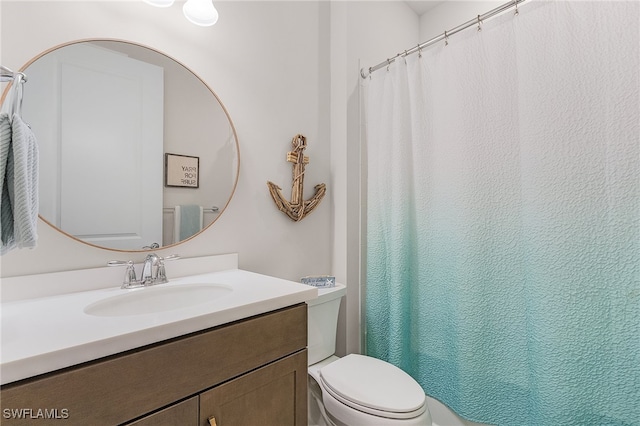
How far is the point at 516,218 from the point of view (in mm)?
1251

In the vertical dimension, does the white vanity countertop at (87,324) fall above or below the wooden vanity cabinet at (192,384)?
above

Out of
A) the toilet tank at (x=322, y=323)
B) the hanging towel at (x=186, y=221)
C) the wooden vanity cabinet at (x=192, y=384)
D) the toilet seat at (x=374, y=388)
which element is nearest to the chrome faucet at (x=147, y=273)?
the hanging towel at (x=186, y=221)

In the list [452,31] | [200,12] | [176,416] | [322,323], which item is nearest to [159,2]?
[200,12]

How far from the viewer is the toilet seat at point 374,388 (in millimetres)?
1090

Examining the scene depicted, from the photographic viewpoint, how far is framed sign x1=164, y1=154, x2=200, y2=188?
1.24 metres

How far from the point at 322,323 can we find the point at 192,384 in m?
0.84

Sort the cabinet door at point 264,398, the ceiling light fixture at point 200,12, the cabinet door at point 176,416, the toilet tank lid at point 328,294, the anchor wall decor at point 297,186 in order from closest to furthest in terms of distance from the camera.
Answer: the cabinet door at point 176,416, the cabinet door at point 264,398, the ceiling light fixture at point 200,12, the toilet tank lid at point 328,294, the anchor wall decor at point 297,186

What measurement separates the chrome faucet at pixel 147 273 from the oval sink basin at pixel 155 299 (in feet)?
0.14

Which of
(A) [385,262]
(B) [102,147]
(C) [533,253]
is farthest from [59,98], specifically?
(C) [533,253]

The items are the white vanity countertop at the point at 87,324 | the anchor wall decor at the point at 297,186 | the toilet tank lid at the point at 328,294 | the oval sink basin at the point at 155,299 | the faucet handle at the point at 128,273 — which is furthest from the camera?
the anchor wall decor at the point at 297,186

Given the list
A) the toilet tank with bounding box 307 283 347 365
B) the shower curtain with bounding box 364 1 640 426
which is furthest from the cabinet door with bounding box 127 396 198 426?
the shower curtain with bounding box 364 1 640 426

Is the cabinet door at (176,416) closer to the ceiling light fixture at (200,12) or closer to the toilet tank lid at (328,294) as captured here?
the toilet tank lid at (328,294)

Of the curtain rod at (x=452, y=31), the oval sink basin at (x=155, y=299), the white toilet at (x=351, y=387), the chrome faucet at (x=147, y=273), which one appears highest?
the curtain rod at (x=452, y=31)

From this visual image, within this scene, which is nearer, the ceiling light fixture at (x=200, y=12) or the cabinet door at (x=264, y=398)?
the cabinet door at (x=264, y=398)
